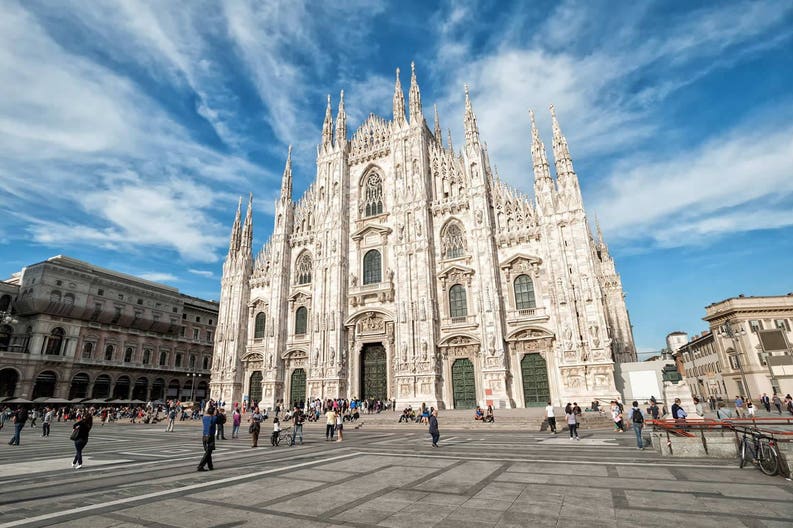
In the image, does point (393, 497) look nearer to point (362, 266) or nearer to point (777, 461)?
point (777, 461)

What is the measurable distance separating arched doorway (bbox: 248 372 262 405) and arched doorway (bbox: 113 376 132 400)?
21.1 metres

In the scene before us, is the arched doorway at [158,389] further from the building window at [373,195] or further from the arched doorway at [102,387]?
the building window at [373,195]

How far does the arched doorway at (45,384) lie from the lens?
39.6 m

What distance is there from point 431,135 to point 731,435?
105ft

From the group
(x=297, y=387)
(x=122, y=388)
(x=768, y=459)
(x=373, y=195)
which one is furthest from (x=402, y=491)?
(x=122, y=388)

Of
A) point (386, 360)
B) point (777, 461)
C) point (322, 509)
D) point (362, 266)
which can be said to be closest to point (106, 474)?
point (322, 509)

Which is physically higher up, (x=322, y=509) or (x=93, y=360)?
(x=93, y=360)

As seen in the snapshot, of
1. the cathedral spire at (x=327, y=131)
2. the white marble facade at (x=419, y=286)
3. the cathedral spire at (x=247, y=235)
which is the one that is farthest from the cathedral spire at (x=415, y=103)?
the cathedral spire at (x=247, y=235)

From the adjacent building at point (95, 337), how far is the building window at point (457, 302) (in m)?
37.7

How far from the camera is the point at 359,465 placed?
9617mm

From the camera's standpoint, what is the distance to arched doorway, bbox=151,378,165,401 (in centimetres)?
4969

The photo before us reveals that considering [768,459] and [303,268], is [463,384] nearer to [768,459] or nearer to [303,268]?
[303,268]

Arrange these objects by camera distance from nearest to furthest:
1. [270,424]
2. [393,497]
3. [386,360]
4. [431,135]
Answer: [393,497]
[270,424]
[386,360]
[431,135]

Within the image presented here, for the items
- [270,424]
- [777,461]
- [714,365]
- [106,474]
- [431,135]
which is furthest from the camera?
[714,365]
